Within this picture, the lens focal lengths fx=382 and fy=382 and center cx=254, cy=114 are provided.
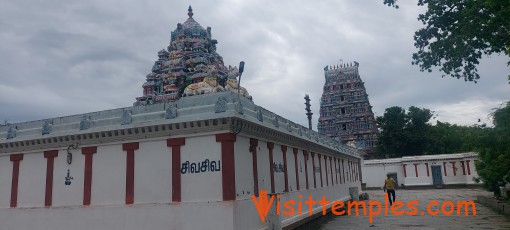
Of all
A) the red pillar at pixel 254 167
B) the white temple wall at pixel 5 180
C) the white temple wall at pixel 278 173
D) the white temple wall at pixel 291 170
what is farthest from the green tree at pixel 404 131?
the white temple wall at pixel 5 180

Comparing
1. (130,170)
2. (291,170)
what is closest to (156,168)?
(130,170)

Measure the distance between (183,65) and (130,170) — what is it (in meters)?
35.8

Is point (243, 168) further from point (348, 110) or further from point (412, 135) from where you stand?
point (348, 110)

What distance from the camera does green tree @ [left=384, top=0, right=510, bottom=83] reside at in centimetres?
1598

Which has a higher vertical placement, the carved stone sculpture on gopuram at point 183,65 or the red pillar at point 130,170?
the carved stone sculpture on gopuram at point 183,65

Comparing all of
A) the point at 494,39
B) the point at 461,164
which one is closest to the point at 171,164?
the point at 494,39

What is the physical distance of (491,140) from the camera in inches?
722

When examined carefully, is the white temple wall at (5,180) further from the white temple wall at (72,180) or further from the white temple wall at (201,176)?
the white temple wall at (201,176)

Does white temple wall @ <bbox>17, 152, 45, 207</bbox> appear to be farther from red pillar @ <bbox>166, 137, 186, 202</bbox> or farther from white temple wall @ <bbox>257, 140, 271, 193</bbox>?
white temple wall @ <bbox>257, 140, 271, 193</bbox>

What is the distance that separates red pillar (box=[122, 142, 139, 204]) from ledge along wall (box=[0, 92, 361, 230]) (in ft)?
0.12

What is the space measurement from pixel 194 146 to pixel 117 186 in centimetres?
365

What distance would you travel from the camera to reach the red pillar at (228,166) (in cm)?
1231

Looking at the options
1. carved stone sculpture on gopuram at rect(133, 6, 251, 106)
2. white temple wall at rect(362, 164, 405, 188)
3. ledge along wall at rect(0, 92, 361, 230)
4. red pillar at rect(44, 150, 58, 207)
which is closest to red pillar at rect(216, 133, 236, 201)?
ledge along wall at rect(0, 92, 361, 230)

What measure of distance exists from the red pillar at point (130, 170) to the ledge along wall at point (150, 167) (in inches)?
1.4
